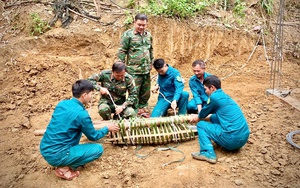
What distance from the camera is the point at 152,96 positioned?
6668 mm

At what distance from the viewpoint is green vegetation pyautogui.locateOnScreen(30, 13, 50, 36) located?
6952 millimetres

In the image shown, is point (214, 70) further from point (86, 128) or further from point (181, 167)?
point (86, 128)

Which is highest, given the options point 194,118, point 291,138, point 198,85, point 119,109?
point 198,85

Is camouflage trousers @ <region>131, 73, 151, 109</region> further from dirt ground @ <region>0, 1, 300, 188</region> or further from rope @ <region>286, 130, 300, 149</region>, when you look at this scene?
rope @ <region>286, 130, 300, 149</region>

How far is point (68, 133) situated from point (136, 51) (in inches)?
90.2

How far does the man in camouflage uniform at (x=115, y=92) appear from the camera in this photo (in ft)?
14.6

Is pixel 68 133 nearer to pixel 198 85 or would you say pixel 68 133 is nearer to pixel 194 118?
pixel 194 118

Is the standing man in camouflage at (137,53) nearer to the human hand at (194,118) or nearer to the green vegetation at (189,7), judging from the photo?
the human hand at (194,118)

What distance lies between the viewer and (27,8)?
739 cm

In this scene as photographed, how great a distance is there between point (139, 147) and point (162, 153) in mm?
389

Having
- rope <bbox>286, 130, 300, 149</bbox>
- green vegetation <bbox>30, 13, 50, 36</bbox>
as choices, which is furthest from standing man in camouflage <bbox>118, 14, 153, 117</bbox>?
green vegetation <bbox>30, 13, 50, 36</bbox>

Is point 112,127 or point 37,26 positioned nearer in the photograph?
point 112,127

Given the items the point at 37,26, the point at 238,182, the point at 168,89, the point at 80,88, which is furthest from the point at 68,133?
the point at 37,26

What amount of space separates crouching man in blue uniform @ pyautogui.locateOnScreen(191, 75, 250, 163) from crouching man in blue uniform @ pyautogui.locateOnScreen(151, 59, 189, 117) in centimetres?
116
